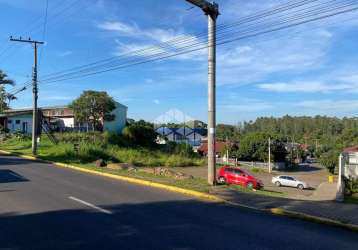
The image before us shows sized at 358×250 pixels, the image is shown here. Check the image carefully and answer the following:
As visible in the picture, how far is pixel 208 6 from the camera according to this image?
51.1 ft

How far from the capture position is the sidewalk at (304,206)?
9.55 meters

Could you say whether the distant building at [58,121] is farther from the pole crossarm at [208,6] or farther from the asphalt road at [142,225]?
the asphalt road at [142,225]

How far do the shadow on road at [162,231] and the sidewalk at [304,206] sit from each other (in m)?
0.73

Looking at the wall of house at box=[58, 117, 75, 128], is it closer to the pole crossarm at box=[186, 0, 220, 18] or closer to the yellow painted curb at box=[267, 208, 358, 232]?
the pole crossarm at box=[186, 0, 220, 18]

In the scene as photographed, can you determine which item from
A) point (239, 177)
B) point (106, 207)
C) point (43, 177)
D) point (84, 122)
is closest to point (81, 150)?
point (239, 177)

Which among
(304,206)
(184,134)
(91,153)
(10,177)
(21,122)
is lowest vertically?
(304,206)

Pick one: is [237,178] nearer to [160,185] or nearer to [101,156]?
[101,156]

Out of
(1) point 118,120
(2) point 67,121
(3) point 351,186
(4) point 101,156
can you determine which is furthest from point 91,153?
(2) point 67,121

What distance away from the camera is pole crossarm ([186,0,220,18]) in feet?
50.5

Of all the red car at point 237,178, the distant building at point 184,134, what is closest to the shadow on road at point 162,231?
the red car at point 237,178

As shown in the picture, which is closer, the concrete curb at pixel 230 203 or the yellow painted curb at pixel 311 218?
the yellow painted curb at pixel 311 218

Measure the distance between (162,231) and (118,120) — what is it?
63.3 meters

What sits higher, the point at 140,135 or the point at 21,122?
the point at 21,122

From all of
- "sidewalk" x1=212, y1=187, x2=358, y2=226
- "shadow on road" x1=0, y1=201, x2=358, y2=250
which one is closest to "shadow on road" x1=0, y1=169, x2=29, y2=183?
"shadow on road" x1=0, y1=201, x2=358, y2=250
